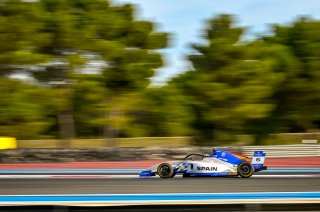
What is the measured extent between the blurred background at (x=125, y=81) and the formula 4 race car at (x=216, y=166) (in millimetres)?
15216

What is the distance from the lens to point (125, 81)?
2628cm

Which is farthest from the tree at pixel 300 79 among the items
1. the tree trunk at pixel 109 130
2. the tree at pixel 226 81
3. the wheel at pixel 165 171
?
the wheel at pixel 165 171

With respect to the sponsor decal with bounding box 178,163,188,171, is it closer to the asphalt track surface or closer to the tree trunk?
the asphalt track surface

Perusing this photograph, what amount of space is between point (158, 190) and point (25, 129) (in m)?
18.3

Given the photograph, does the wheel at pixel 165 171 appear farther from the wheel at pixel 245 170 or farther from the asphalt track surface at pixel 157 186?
the wheel at pixel 245 170

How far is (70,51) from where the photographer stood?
2589 centimetres

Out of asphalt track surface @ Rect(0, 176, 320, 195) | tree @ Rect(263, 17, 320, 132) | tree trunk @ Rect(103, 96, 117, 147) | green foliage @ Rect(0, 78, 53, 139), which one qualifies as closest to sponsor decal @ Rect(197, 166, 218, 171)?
asphalt track surface @ Rect(0, 176, 320, 195)

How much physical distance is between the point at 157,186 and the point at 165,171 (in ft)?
5.64

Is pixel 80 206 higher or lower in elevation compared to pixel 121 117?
lower

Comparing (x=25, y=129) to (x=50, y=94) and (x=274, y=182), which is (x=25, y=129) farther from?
(x=274, y=182)

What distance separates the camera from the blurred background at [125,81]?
25.0m

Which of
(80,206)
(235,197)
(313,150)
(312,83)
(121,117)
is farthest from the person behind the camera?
(312,83)

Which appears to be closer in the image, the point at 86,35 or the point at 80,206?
the point at 80,206

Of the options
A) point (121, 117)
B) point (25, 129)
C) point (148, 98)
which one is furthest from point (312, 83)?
point (25, 129)
